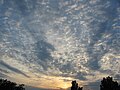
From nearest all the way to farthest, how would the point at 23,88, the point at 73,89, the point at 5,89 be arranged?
1. the point at 73,89
2. the point at 5,89
3. the point at 23,88

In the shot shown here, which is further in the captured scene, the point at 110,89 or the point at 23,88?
the point at 23,88

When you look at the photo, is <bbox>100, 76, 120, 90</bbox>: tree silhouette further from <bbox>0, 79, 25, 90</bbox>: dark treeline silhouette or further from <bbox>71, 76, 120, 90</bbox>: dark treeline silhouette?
<bbox>0, 79, 25, 90</bbox>: dark treeline silhouette

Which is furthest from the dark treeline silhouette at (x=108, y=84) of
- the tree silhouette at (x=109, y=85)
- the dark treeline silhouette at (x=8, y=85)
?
the dark treeline silhouette at (x=8, y=85)

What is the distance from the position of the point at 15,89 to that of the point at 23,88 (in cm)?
405

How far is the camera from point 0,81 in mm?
104500

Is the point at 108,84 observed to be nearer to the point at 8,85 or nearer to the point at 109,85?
the point at 109,85

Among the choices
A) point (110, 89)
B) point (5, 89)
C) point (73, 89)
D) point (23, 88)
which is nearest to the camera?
Result: point (110, 89)

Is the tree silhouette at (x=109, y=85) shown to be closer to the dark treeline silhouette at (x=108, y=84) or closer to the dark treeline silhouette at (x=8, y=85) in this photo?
the dark treeline silhouette at (x=108, y=84)

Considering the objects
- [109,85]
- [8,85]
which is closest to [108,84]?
[109,85]

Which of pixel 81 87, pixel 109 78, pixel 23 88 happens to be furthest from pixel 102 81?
pixel 23 88

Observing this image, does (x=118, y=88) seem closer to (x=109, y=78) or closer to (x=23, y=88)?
(x=109, y=78)

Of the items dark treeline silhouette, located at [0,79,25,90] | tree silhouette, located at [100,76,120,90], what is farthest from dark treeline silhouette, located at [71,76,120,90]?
dark treeline silhouette, located at [0,79,25,90]

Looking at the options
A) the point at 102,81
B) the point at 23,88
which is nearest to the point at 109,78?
the point at 102,81

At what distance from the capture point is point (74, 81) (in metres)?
96.1
